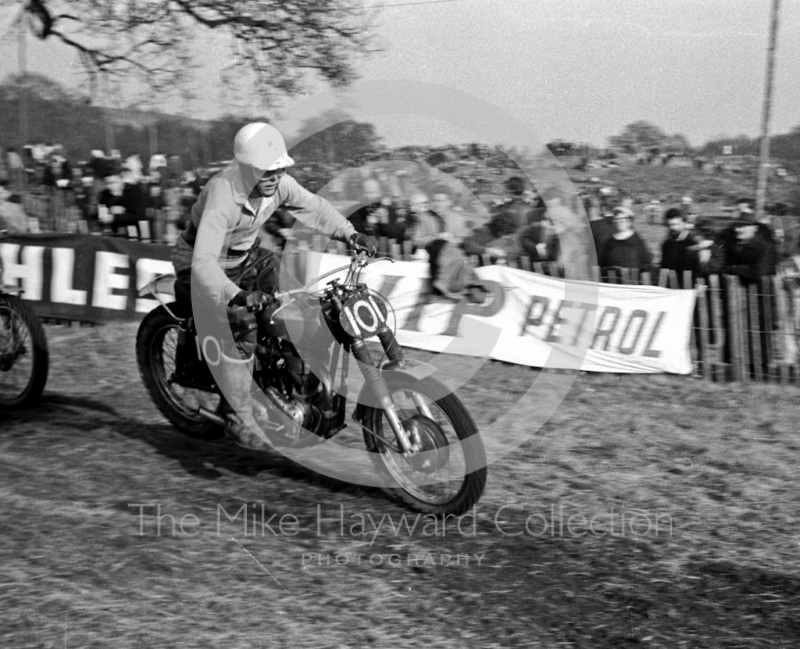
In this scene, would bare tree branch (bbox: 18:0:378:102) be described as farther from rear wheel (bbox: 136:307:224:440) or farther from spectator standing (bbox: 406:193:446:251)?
rear wheel (bbox: 136:307:224:440)

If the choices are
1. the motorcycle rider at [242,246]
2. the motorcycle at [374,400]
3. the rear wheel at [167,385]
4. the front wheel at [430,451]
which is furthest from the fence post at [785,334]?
the rear wheel at [167,385]

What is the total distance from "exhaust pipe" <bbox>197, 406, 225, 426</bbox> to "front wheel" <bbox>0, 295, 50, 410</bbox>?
4.79 feet

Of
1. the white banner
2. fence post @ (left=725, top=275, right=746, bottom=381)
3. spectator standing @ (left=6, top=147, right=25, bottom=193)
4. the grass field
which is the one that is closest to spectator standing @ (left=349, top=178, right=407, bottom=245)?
the white banner

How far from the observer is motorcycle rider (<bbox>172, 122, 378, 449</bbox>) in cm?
479

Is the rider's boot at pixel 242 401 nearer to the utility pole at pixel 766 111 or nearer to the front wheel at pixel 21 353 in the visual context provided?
the front wheel at pixel 21 353

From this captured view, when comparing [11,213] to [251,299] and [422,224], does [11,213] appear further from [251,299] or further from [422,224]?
[251,299]

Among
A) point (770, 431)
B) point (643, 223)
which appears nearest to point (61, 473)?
point (770, 431)

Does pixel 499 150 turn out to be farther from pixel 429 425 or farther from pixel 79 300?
pixel 429 425

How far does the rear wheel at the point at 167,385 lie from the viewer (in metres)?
5.98

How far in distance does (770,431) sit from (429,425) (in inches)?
132

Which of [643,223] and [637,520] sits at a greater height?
[643,223]

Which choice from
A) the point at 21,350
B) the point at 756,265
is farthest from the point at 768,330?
the point at 21,350

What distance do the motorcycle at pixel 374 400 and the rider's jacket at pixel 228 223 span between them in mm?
396

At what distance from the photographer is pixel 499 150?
11867 millimetres
